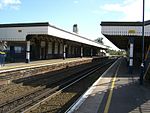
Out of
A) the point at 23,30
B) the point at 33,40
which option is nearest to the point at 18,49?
the point at 33,40

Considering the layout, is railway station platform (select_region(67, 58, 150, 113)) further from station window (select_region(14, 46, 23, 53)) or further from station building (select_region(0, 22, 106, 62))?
station window (select_region(14, 46, 23, 53))

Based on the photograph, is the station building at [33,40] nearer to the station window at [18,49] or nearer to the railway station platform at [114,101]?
the station window at [18,49]

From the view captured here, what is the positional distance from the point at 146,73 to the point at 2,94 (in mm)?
10112

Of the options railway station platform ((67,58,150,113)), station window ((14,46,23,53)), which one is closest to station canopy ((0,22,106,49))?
station window ((14,46,23,53))

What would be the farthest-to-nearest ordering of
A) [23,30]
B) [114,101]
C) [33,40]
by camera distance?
[33,40] → [23,30] → [114,101]

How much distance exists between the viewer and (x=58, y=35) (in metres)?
42.6

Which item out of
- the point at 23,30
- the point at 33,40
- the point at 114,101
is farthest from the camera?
the point at 33,40

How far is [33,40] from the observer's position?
4875cm

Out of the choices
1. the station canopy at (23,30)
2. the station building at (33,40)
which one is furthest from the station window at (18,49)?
the station canopy at (23,30)

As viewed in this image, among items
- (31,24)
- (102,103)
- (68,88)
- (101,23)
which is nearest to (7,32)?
(31,24)

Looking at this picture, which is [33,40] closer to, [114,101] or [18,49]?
[18,49]

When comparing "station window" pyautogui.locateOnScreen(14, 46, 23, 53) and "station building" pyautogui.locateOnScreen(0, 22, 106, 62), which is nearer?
"station building" pyautogui.locateOnScreen(0, 22, 106, 62)

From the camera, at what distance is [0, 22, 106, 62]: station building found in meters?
37.7

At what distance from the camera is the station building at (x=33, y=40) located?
3769 centimetres
